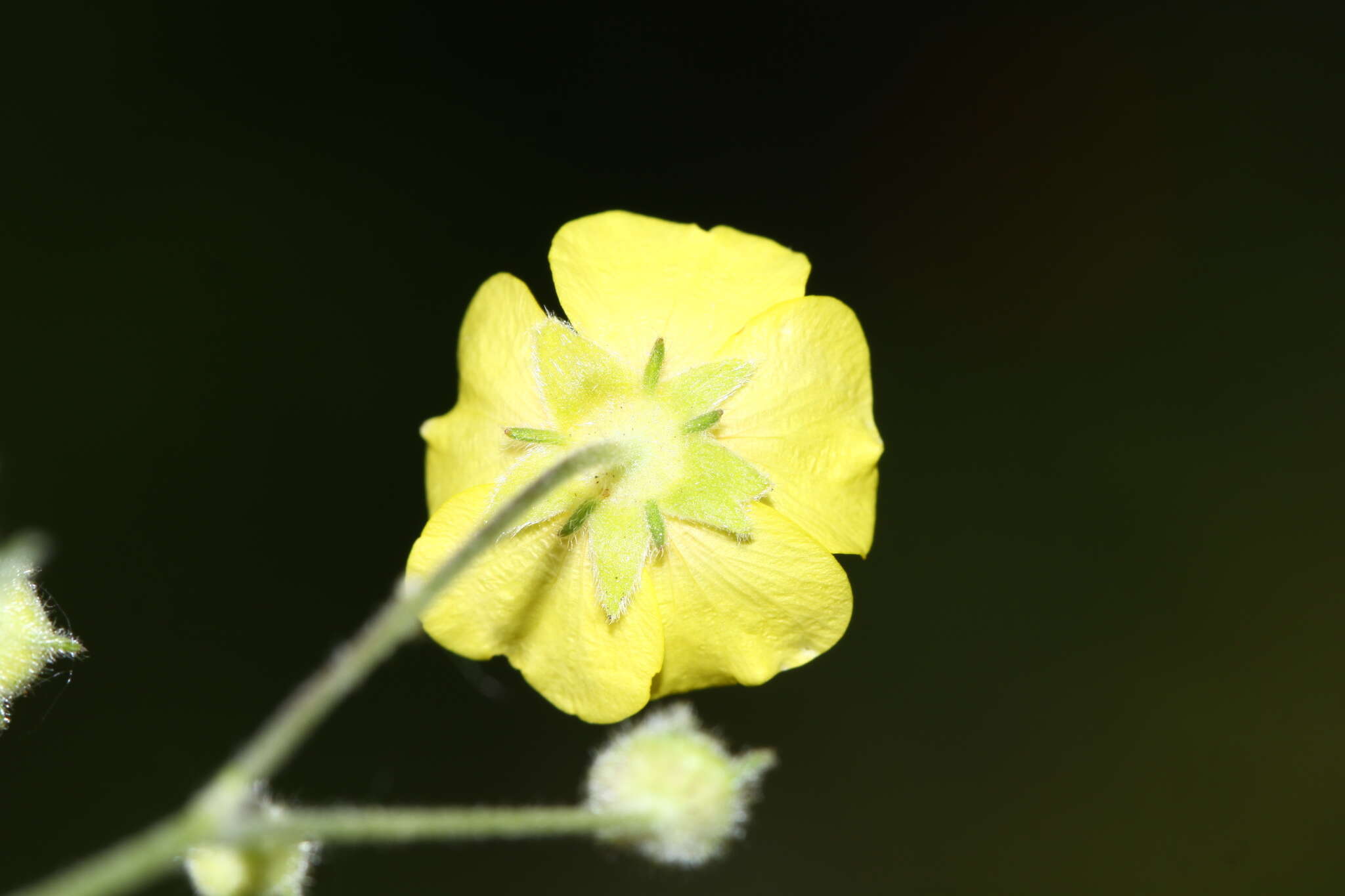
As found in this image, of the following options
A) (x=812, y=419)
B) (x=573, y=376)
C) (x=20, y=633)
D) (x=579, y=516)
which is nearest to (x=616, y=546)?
(x=579, y=516)

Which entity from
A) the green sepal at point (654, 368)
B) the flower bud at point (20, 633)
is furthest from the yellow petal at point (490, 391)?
the flower bud at point (20, 633)

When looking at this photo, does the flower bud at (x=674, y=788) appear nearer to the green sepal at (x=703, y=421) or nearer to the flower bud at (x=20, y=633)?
the green sepal at (x=703, y=421)

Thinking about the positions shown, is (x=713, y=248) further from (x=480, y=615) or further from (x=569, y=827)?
(x=569, y=827)

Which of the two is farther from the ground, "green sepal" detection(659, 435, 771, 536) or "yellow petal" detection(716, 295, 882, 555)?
"yellow petal" detection(716, 295, 882, 555)

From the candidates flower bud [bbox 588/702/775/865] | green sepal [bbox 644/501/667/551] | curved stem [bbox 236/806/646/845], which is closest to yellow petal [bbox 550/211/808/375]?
green sepal [bbox 644/501/667/551]

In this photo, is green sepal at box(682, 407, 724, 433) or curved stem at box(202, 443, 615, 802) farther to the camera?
green sepal at box(682, 407, 724, 433)

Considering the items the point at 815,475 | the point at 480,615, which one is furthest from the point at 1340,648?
the point at 480,615

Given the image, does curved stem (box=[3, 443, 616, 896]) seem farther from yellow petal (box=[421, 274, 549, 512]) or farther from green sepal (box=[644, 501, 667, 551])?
yellow petal (box=[421, 274, 549, 512])
